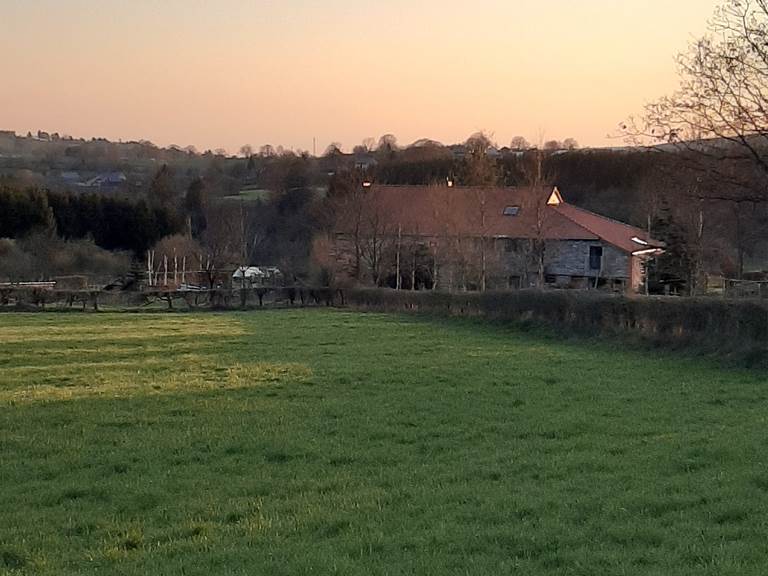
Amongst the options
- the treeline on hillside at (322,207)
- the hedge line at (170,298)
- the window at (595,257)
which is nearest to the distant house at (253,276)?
the treeline on hillside at (322,207)

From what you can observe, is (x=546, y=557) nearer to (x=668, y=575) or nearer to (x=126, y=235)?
(x=668, y=575)

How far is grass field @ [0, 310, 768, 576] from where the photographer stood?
6.34 m

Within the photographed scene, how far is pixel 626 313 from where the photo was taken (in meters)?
24.1

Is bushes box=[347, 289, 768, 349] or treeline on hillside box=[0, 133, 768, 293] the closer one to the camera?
bushes box=[347, 289, 768, 349]

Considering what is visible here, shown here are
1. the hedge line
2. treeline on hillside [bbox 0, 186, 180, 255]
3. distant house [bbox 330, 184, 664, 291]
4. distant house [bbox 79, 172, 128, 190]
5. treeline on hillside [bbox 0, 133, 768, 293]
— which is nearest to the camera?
the hedge line

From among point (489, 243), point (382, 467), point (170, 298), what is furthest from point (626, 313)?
point (489, 243)

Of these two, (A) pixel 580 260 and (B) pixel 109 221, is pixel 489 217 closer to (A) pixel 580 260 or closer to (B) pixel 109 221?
(A) pixel 580 260

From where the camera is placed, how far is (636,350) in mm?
22219

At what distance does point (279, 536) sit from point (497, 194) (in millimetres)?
53009

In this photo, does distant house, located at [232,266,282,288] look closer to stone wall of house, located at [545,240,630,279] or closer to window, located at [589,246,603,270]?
stone wall of house, located at [545,240,630,279]

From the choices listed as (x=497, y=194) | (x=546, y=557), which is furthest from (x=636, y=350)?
(x=497, y=194)

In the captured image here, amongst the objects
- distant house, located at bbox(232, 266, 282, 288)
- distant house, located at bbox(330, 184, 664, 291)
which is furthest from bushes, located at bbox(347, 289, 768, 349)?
distant house, located at bbox(232, 266, 282, 288)

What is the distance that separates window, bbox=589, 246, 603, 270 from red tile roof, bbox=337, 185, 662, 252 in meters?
0.69

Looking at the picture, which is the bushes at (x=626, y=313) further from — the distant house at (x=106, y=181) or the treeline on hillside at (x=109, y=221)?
the distant house at (x=106, y=181)
